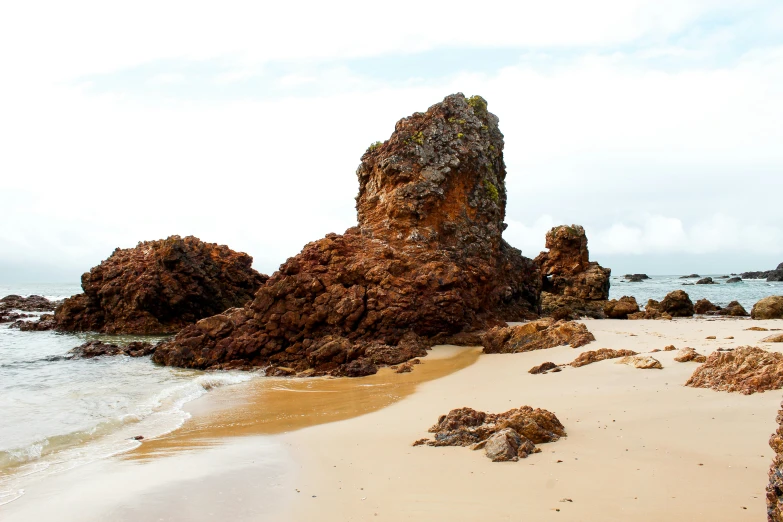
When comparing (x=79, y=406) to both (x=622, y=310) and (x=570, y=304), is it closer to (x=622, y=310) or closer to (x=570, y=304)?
(x=622, y=310)

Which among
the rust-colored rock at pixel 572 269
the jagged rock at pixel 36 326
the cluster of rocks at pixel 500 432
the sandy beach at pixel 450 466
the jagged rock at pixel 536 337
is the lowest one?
the sandy beach at pixel 450 466

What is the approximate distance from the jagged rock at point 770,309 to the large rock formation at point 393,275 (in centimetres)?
1024

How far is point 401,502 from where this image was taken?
5000 mm

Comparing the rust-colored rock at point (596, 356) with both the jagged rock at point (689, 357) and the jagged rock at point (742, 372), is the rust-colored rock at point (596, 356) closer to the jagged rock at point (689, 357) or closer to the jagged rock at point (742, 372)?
the jagged rock at point (689, 357)

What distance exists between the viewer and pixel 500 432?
6.15 metres

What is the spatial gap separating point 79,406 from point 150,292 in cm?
1992

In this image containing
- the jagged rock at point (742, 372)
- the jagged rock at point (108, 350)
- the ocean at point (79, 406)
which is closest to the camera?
the jagged rock at point (742, 372)

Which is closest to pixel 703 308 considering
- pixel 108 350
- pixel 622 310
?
pixel 622 310

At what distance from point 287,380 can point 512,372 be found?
593 cm

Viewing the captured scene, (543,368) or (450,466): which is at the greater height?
(543,368)

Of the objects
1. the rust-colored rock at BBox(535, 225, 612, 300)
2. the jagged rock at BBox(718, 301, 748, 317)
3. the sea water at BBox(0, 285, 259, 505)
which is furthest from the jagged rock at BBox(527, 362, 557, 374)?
the rust-colored rock at BBox(535, 225, 612, 300)

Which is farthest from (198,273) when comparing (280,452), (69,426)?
(280,452)

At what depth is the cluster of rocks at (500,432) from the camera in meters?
5.92

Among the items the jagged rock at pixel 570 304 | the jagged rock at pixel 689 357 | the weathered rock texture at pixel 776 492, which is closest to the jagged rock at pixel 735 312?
the jagged rock at pixel 570 304
